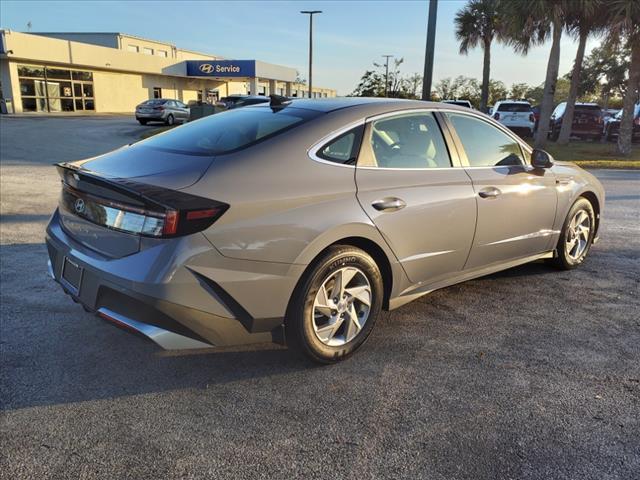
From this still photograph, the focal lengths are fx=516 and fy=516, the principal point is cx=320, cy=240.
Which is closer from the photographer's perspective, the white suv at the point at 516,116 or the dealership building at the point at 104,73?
the white suv at the point at 516,116

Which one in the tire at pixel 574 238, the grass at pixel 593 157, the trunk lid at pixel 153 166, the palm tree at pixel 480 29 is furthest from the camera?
the palm tree at pixel 480 29

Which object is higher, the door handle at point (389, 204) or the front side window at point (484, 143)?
the front side window at point (484, 143)

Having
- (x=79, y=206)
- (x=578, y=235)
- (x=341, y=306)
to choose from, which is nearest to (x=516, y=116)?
(x=578, y=235)

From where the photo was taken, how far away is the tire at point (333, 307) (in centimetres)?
295

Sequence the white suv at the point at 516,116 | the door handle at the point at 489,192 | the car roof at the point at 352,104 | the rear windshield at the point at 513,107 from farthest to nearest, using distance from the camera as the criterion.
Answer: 1. the rear windshield at the point at 513,107
2. the white suv at the point at 516,116
3. the door handle at the point at 489,192
4. the car roof at the point at 352,104

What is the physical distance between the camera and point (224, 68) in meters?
47.3

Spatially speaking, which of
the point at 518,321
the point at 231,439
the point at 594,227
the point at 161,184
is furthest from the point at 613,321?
the point at 161,184

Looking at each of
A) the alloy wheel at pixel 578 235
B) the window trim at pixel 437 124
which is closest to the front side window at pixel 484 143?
the window trim at pixel 437 124

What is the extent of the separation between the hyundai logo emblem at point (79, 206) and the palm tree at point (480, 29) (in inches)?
1155

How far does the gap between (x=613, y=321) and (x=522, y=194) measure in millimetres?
1186

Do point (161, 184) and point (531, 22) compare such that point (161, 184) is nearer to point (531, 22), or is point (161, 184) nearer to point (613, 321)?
point (613, 321)

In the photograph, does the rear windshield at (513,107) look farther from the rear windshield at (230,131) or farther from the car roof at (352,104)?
the rear windshield at (230,131)

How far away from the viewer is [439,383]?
303 centimetres

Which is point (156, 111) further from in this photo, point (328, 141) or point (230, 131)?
point (328, 141)
